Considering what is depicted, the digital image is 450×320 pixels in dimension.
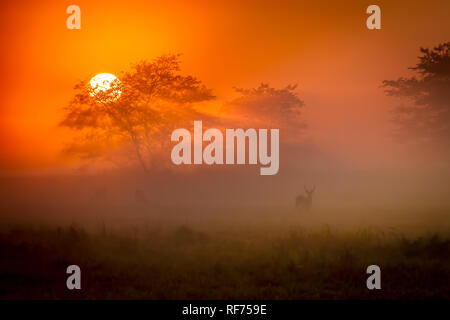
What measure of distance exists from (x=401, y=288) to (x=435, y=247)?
3.90 m

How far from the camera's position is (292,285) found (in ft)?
31.7

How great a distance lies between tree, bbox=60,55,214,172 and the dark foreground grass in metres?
15.5

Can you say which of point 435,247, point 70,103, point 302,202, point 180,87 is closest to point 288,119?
point 180,87

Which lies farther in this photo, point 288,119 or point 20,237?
point 288,119

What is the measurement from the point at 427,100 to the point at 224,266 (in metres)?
26.9

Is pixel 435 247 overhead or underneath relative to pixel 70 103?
underneath

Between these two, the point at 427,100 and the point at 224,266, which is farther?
the point at 427,100

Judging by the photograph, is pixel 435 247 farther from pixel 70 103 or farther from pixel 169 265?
pixel 70 103

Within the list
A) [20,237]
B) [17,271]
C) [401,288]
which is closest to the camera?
[401,288]

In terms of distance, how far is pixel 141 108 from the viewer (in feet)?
98.5

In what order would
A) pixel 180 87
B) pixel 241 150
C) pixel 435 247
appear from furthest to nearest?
pixel 241 150, pixel 180 87, pixel 435 247
